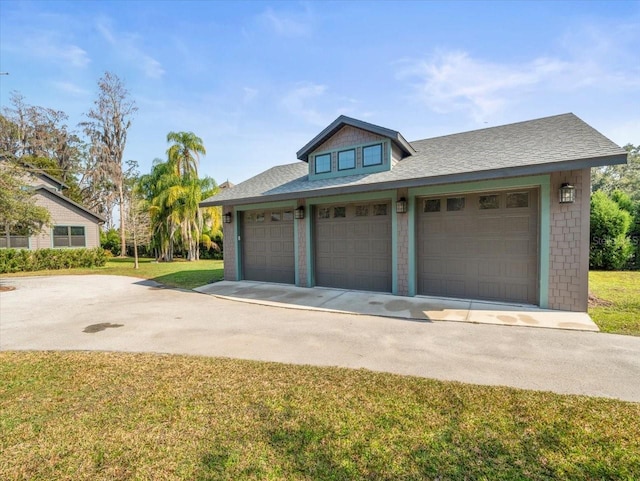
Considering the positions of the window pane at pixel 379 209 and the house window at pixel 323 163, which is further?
the house window at pixel 323 163

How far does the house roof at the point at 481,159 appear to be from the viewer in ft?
19.2

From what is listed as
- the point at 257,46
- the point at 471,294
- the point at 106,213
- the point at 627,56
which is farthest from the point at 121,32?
the point at 106,213

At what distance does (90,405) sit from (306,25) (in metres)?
9.51

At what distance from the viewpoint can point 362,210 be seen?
Result: 8.72m

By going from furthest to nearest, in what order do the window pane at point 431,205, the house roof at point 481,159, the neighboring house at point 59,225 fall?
the neighboring house at point 59,225
the window pane at point 431,205
the house roof at point 481,159

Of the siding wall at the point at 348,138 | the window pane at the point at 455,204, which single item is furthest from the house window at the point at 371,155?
the window pane at the point at 455,204

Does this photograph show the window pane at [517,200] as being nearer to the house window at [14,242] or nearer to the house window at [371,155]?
the house window at [371,155]

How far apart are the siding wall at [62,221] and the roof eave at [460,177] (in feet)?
53.7

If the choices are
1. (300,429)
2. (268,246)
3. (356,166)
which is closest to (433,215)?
(356,166)

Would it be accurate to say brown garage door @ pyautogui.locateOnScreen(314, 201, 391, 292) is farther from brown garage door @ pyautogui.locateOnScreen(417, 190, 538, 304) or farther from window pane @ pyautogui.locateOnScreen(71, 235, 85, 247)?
window pane @ pyautogui.locateOnScreen(71, 235, 85, 247)

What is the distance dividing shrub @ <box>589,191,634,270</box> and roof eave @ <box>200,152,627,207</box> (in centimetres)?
856

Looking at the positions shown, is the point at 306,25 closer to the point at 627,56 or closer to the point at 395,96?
the point at 395,96

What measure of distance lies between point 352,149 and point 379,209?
2.28 metres

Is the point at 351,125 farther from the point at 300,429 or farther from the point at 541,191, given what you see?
the point at 300,429
